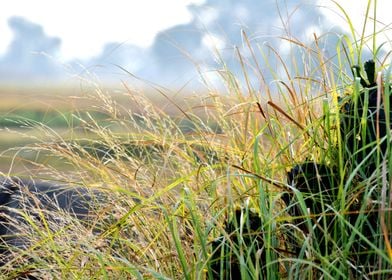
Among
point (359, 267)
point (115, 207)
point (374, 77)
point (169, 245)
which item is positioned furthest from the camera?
point (115, 207)

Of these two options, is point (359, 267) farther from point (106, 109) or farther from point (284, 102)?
point (106, 109)

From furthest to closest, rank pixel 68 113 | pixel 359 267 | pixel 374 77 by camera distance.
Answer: pixel 68 113, pixel 374 77, pixel 359 267

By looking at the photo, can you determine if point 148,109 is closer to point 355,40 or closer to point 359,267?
point 355,40

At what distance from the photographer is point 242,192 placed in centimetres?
210

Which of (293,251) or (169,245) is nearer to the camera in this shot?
(293,251)

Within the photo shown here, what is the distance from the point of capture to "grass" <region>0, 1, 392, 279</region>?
177 centimetres

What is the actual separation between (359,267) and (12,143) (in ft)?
4.61

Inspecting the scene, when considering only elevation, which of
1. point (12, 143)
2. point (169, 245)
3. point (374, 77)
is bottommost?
point (169, 245)

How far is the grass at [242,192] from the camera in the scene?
177 centimetres

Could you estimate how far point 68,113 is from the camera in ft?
8.96

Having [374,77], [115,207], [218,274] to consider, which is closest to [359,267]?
[218,274]

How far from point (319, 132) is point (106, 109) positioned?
0.70 metres

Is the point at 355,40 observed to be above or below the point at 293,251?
Result: above

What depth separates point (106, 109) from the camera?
8.03 feet
